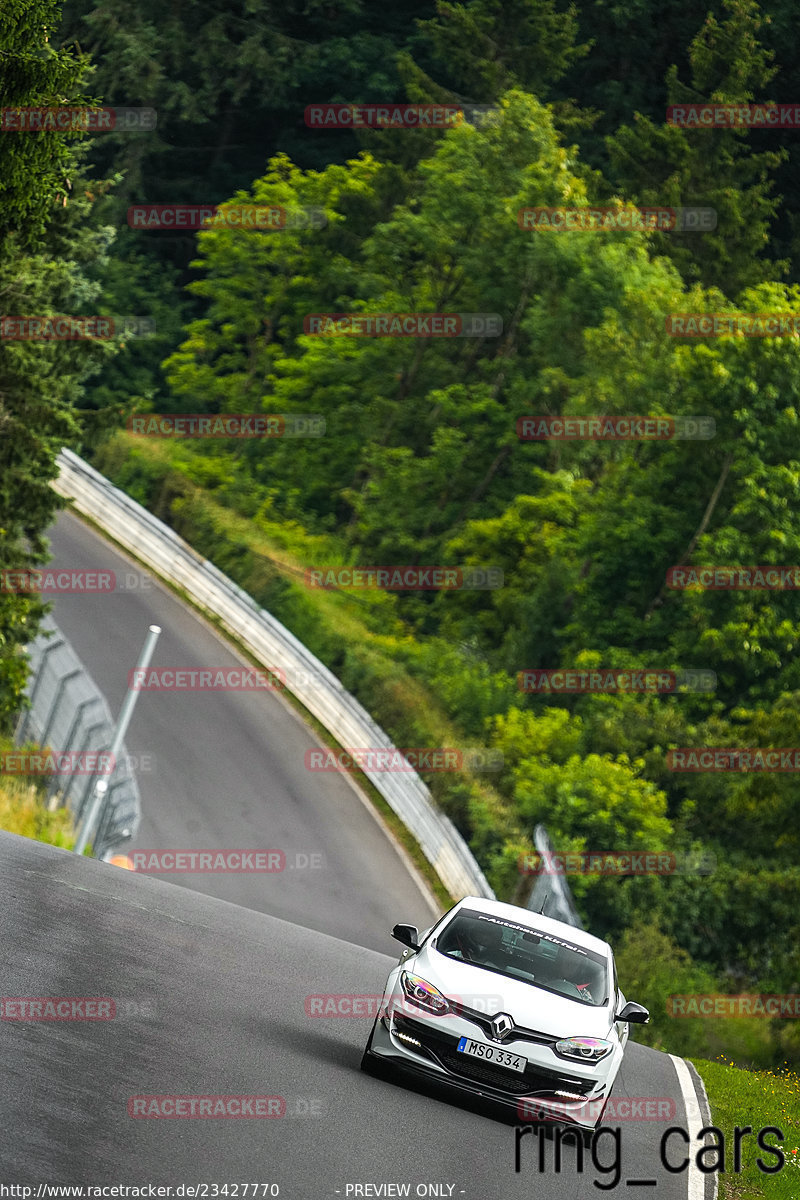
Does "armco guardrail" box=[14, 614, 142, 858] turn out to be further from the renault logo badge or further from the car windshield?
the renault logo badge

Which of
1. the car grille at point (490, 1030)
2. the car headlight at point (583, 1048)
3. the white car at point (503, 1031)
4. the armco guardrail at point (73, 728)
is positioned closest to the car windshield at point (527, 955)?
the white car at point (503, 1031)

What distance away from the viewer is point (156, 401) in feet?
194

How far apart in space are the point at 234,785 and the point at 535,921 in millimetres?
20226

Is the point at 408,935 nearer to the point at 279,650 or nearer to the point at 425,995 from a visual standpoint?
the point at 425,995

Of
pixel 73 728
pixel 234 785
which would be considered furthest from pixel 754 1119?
pixel 234 785

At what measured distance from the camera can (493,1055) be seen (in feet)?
32.6

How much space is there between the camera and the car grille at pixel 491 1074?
10.0 meters

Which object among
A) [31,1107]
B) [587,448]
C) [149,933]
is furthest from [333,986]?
[587,448]

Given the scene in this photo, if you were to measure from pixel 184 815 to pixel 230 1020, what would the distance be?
18.3m

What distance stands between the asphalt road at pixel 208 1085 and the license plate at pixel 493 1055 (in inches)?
23.6

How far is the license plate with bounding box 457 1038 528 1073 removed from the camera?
32.6ft

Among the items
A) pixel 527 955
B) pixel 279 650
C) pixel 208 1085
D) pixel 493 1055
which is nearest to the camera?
pixel 208 1085

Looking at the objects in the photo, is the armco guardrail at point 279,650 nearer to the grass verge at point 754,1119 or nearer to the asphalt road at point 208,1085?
the grass verge at point 754,1119

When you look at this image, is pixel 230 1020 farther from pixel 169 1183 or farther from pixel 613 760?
pixel 613 760
